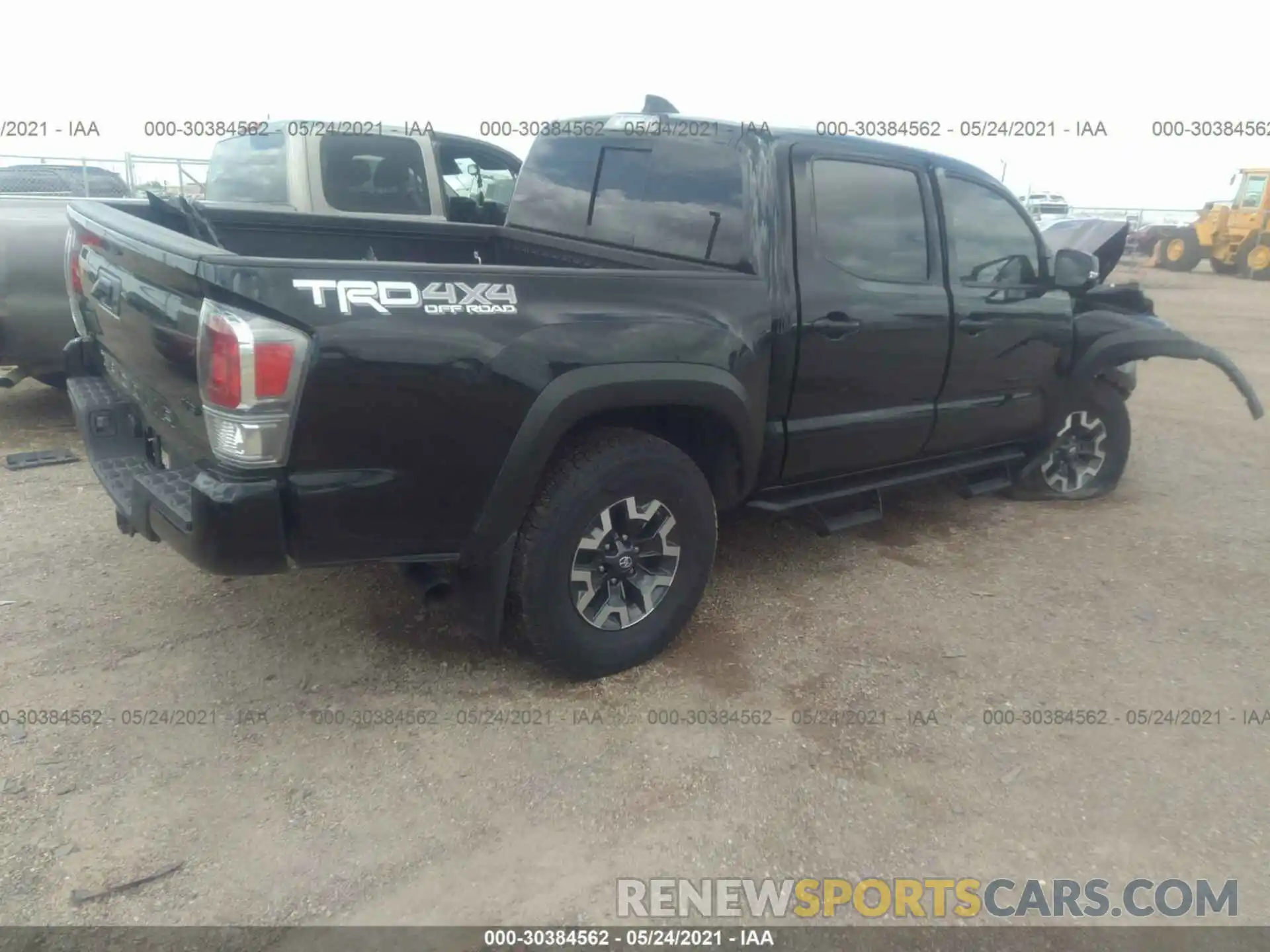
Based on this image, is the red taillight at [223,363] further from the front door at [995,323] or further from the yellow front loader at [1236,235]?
the yellow front loader at [1236,235]

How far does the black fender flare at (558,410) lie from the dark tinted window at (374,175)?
4.39 meters

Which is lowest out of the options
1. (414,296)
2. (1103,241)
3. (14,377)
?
Answer: (14,377)

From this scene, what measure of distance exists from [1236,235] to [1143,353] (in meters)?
23.1

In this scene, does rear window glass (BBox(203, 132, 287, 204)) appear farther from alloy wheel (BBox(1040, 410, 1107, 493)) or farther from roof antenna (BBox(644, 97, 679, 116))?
alloy wheel (BBox(1040, 410, 1107, 493))

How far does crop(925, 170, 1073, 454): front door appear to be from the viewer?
4281 millimetres

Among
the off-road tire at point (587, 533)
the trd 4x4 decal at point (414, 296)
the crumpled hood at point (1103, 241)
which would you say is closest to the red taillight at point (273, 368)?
the trd 4x4 decal at point (414, 296)

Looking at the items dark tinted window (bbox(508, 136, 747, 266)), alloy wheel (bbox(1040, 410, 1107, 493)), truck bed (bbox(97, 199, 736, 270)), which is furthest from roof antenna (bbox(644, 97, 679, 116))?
alloy wheel (bbox(1040, 410, 1107, 493))

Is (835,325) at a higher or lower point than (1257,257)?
higher

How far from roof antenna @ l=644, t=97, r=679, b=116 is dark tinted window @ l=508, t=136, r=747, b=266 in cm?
21

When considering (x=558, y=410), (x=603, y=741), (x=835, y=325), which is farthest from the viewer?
(x=835, y=325)

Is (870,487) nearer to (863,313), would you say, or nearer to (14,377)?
(863,313)

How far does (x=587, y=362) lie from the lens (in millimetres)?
2904

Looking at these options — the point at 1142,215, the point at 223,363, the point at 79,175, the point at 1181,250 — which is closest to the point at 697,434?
the point at 223,363

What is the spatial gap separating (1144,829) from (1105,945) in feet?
1.68
